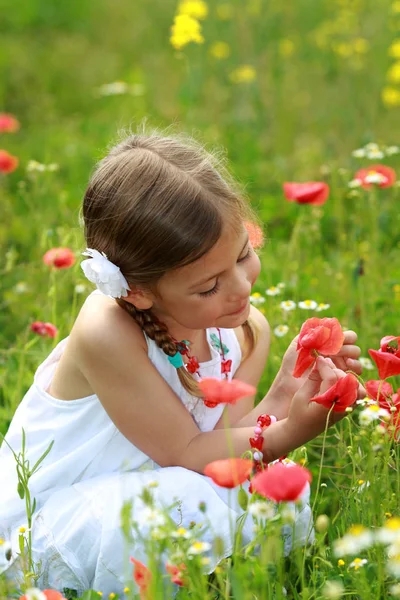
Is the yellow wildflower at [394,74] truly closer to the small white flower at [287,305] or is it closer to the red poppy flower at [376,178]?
the red poppy flower at [376,178]

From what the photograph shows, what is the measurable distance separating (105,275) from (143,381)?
23 cm

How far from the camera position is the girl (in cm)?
170

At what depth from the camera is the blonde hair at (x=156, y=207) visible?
1.69m

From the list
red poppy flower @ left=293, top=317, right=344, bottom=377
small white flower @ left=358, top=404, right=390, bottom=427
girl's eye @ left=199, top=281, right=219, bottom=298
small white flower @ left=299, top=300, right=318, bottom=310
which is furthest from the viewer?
small white flower @ left=299, top=300, right=318, bottom=310

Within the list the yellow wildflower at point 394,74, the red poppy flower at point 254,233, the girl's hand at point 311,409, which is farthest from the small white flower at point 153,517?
the yellow wildflower at point 394,74

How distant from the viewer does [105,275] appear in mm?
1695

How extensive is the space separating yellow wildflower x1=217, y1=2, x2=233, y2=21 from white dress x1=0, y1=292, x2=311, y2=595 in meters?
2.95

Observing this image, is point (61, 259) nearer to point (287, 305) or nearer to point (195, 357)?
point (195, 357)

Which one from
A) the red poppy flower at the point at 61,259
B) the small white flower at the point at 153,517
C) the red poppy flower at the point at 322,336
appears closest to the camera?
the small white flower at the point at 153,517

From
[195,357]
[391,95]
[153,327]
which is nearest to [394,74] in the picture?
[391,95]

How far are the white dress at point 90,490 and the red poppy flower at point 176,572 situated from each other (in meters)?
0.34

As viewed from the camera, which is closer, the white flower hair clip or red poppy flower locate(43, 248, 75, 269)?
the white flower hair clip

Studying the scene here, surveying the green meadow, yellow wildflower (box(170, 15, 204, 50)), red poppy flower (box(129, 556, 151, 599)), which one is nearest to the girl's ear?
the green meadow

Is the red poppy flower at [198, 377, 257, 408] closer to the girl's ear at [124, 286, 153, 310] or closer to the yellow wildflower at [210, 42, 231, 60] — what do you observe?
the girl's ear at [124, 286, 153, 310]
